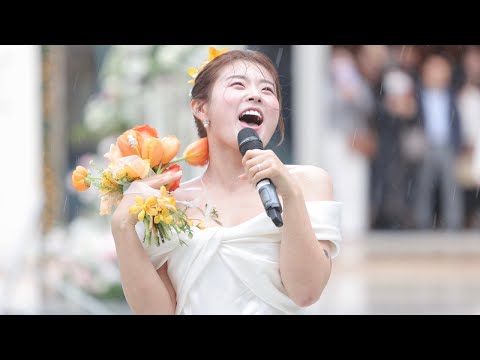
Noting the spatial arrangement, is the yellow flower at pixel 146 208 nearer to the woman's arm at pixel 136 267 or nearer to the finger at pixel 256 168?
the woman's arm at pixel 136 267

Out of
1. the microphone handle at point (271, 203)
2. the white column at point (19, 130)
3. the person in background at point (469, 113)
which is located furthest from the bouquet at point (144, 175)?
the person in background at point (469, 113)

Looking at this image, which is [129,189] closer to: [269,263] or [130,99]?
[269,263]

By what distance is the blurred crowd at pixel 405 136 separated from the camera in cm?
1260

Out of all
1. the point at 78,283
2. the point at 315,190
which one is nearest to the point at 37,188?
the point at 78,283

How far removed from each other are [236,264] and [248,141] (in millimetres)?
403

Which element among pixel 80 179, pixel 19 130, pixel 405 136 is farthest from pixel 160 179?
pixel 405 136

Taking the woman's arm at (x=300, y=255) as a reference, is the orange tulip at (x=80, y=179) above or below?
above

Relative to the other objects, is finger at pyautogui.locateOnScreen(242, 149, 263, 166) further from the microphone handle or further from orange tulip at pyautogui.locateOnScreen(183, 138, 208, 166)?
orange tulip at pyautogui.locateOnScreen(183, 138, 208, 166)

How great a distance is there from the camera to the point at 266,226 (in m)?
3.02

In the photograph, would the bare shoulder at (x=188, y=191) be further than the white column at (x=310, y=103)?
No

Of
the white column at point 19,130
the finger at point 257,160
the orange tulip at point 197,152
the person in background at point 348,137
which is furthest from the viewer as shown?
the person in background at point 348,137

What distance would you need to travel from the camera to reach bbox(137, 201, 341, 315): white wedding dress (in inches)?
120

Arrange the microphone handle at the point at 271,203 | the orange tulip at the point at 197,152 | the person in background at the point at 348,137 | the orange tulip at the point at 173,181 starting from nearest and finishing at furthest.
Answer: the microphone handle at the point at 271,203
the orange tulip at the point at 173,181
the orange tulip at the point at 197,152
the person in background at the point at 348,137

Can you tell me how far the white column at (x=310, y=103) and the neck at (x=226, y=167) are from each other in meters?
9.49
